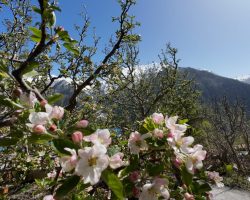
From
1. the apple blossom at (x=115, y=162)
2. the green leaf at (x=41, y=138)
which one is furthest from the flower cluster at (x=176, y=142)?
the green leaf at (x=41, y=138)

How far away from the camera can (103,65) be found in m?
6.95

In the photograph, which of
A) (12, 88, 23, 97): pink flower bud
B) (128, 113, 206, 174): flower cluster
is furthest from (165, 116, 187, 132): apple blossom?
(12, 88, 23, 97): pink flower bud

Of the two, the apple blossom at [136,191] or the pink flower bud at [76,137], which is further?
the apple blossom at [136,191]

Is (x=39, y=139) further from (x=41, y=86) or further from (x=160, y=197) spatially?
(x=41, y=86)

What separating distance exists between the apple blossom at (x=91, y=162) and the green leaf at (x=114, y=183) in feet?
0.09

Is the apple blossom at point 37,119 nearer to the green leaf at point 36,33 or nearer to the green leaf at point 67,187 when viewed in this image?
the green leaf at point 67,187

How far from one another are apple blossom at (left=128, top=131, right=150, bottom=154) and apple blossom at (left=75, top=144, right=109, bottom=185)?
43cm

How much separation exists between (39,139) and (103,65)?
5731 millimetres

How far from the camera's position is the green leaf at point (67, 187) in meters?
1.28

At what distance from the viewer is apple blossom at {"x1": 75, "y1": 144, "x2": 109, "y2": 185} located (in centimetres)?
123

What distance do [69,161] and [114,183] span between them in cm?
23

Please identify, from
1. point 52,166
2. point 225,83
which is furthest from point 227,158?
point 225,83

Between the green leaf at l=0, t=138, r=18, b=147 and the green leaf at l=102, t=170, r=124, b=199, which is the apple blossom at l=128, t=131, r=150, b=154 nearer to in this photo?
the green leaf at l=102, t=170, r=124, b=199

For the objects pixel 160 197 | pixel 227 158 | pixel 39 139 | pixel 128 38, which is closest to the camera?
pixel 39 139
